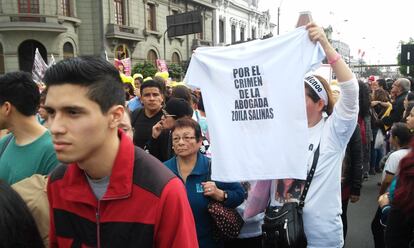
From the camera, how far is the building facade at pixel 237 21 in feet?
148

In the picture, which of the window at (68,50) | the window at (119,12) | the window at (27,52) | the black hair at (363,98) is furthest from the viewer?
the window at (119,12)

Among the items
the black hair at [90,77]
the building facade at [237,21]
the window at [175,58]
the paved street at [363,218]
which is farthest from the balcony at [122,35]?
the black hair at [90,77]

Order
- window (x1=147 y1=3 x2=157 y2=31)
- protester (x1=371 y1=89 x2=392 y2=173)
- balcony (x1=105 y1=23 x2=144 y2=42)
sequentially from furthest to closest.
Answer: window (x1=147 y1=3 x2=157 y2=31)
balcony (x1=105 y1=23 x2=144 y2=42)
protester (x1=371 y1=89 x2=392 y2=173)

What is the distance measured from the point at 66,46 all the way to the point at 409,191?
2603cm

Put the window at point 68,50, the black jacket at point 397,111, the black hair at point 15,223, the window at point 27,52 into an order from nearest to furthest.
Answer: the black hair at point 15,223 < the black jacket at point 397,111 < the window at point 27,52 < the window at point 68,50

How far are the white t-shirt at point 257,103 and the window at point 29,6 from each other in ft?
77.6

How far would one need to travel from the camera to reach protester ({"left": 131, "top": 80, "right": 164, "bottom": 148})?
461cm

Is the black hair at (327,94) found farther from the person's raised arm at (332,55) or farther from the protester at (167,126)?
the protester at (167,126)

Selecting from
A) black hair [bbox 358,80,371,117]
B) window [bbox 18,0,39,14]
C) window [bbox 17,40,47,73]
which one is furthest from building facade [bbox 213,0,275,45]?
black hair [bbox 358,80,371,117]

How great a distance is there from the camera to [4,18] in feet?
74.5

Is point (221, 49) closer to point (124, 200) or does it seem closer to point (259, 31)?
point (124, 200)

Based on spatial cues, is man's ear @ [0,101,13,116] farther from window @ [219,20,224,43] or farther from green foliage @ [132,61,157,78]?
window @ [219,20,224,43]

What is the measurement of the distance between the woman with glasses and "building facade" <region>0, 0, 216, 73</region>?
15.0 metres

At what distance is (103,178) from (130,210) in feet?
0.62
